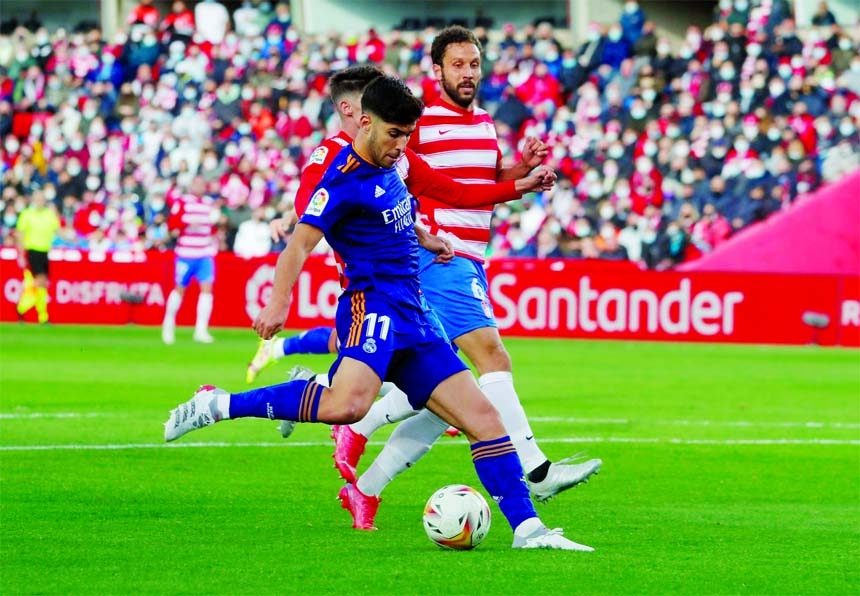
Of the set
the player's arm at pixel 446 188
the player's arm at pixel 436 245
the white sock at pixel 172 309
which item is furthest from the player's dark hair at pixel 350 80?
the white sock at pixel 172 309

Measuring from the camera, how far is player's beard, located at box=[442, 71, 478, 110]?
Result: 28.5ft

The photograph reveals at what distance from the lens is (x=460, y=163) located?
8719 mm

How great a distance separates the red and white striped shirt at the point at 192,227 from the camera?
71.3ft

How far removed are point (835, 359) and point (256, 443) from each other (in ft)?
37.2

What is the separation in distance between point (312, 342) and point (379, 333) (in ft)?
16.4

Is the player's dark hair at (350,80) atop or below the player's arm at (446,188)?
atop

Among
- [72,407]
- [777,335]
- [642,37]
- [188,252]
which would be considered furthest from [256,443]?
[642,37]

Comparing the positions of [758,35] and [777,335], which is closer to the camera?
[777,335]

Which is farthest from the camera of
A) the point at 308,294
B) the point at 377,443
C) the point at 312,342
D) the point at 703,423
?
the point at 308,294

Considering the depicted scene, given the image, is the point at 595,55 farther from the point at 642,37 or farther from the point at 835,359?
the point at 835,359

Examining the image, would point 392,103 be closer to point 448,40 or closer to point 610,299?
point 448,40

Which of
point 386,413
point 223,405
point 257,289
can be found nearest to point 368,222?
point 223,405

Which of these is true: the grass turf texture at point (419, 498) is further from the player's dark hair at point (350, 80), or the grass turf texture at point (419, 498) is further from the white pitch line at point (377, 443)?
the player's dark hair at point (350, 80)

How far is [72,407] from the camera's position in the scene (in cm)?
1380
